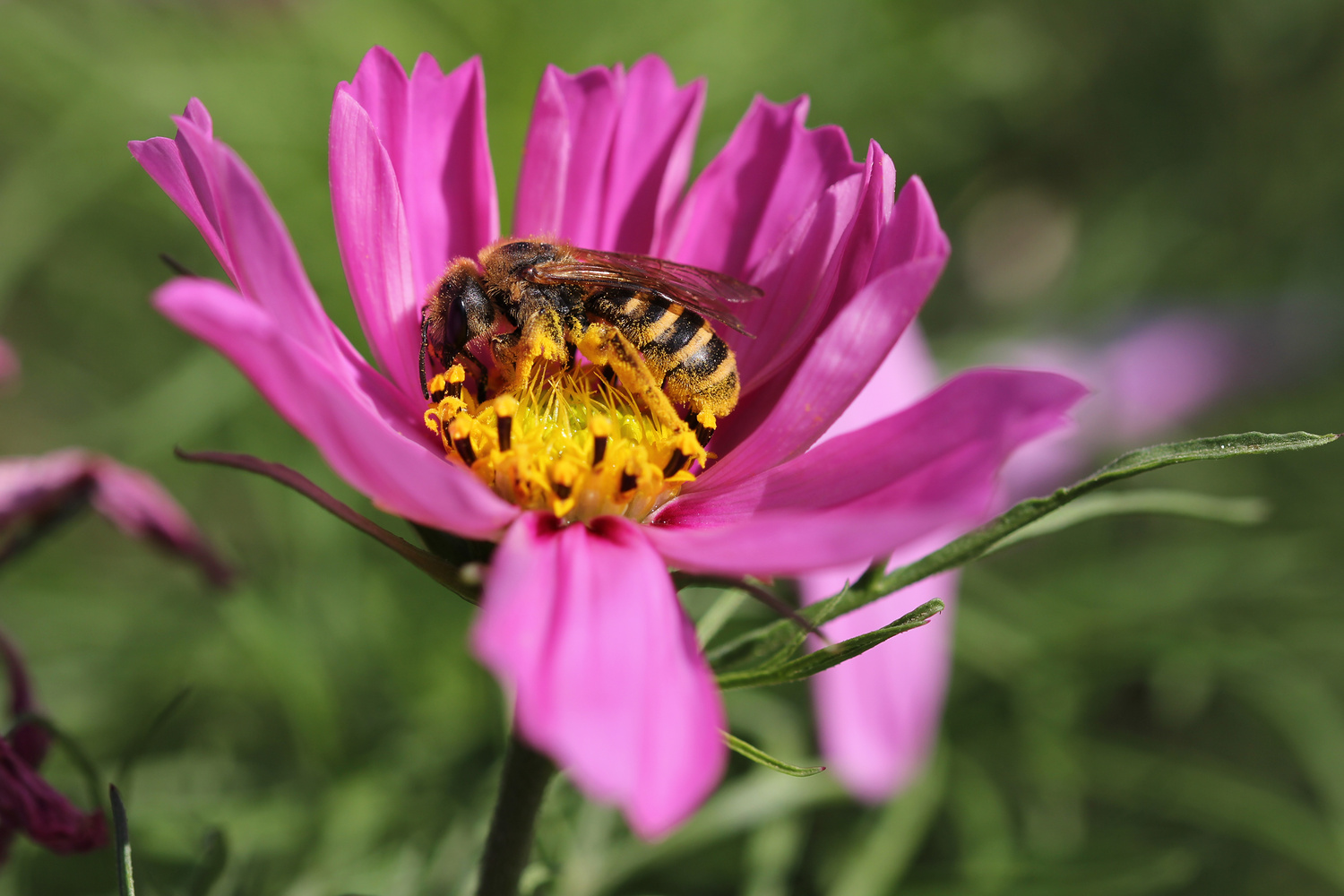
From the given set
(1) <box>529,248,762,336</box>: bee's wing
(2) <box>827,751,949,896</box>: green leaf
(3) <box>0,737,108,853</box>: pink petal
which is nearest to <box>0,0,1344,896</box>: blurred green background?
(2) <box>827,751,949,896</box>: green leaf

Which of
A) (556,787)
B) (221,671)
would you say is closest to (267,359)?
(556,787)

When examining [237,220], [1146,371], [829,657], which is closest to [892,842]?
[829,657]

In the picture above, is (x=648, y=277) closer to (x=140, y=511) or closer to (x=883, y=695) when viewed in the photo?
(x=140, y=511)

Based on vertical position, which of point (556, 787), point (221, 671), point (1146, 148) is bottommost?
point (221, 671)

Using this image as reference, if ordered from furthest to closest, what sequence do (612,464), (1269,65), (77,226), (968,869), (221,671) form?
1. (1269,65)
2. (77,226)
3. (221,671)
4. (968,869)
5. (612,464)

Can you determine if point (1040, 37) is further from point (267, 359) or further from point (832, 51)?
point (267, 359)

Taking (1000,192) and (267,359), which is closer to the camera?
(267,359)

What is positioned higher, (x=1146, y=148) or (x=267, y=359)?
(x=267, y=359)
